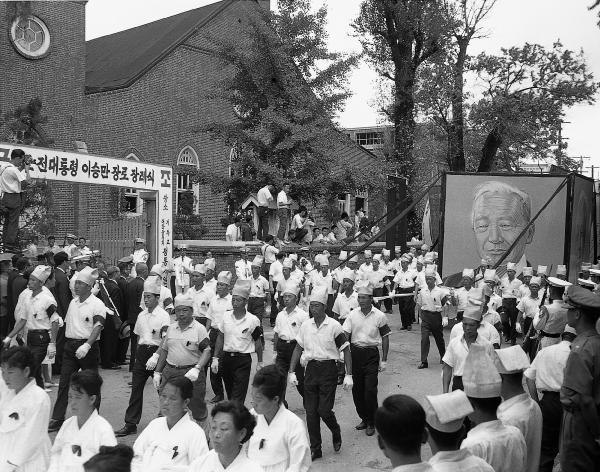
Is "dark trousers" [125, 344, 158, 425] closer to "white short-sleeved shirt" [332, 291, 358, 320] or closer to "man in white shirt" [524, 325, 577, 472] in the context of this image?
"white short-sleeved shirt" [332, 291, 358, 320]

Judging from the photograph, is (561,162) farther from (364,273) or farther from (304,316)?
(304,316)

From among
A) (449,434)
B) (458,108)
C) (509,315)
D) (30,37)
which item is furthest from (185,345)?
(458,108)

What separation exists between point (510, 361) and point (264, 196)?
17.2m

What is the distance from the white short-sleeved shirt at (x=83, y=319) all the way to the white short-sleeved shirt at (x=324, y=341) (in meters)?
2.71

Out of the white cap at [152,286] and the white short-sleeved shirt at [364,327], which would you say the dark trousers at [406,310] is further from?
the white cap at [152,286]

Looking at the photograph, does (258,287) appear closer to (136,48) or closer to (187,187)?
(187,187)

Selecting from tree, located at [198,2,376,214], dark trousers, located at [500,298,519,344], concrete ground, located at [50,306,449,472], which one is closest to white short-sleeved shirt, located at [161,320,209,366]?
concrete ground, located at [50,306,449,472]

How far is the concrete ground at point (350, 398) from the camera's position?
8109 mm

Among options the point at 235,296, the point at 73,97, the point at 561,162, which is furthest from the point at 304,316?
the point at 561,162

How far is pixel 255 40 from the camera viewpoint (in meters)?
23.7

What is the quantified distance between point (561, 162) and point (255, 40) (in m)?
15.3

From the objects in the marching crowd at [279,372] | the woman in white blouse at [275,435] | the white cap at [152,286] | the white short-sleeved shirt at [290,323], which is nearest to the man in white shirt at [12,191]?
the marching crowd at [279,372]

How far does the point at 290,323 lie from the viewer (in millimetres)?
9680

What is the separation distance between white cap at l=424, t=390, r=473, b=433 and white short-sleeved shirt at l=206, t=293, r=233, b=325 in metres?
7.46
